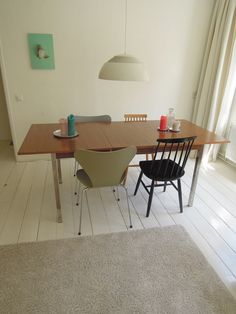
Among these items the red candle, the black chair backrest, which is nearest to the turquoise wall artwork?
the red candle

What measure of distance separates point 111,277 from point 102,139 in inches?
45.4

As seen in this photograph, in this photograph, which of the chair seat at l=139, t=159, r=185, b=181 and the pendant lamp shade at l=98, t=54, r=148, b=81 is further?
the chair seat at l=139, t=159, r=185, b=181

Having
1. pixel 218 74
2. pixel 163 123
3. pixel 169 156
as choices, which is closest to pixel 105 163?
pixel 169 156

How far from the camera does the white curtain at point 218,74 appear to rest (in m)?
2.99

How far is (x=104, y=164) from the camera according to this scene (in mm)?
1789

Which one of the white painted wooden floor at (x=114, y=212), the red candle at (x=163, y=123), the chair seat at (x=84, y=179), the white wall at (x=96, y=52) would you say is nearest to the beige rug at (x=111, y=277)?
the white painted wooden floor at (x=114, y=212)

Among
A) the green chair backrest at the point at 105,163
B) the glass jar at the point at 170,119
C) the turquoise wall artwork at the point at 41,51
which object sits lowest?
the green chair backrest at the point at 105,163

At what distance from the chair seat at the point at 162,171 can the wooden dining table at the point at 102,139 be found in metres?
0.23

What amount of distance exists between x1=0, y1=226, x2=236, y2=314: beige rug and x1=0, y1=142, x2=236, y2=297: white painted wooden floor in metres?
0.14

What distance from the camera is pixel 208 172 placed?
3.33 m

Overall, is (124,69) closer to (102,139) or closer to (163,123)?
(102,139)

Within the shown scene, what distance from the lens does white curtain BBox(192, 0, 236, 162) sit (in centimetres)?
299

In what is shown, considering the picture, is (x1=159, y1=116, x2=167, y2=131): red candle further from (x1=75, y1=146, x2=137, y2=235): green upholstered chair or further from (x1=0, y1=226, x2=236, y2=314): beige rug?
(x1=0, y1=226, x2=236, y2=314): beige rug

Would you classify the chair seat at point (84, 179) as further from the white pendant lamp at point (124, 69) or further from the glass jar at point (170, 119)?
the glass jar at point (170, 119)
